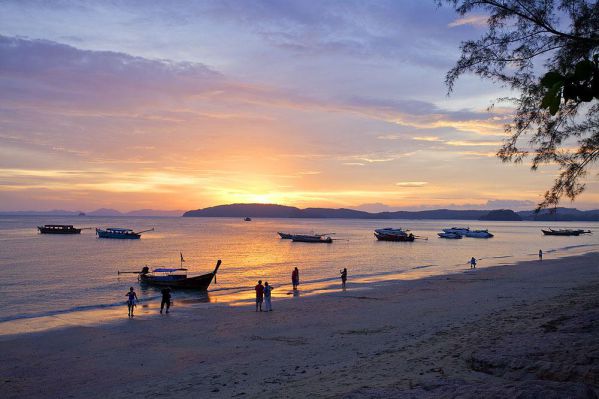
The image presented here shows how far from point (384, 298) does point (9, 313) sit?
77.1 feet

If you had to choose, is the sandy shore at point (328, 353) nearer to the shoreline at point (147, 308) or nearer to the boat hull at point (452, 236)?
the shoreline at point (147, 308)

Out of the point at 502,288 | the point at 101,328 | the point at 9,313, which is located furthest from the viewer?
the point at 502,288

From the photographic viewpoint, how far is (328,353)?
52.0 ft

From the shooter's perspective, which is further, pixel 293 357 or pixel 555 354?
pixel 293 357

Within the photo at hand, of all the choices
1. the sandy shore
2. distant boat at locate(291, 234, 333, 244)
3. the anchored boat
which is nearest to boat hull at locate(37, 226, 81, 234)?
distant boat at locate(291, 234, 333, 244)

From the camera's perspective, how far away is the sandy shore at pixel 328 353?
354 inches

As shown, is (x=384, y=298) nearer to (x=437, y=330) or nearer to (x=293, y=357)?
(x=437, y=330)

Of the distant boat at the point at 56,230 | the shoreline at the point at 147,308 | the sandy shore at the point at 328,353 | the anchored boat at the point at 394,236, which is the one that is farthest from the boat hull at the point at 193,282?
the distant boat at the point at 56,230

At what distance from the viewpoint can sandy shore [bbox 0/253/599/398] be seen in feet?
29.5

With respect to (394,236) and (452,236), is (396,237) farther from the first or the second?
(452,236)

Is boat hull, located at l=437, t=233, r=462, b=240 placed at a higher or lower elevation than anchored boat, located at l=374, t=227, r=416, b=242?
lower

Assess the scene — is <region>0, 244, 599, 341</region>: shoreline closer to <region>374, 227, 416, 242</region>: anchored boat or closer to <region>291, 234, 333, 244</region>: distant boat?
<region>291, 234, 333, 244</region>: distant boat

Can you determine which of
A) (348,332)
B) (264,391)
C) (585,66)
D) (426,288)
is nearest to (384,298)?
(426,288)

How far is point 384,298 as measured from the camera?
1235 inches
